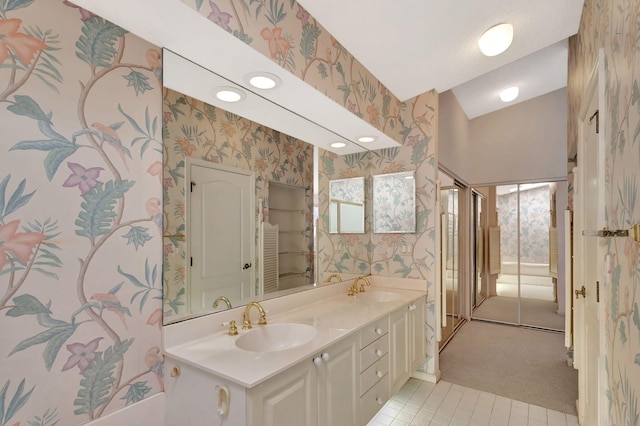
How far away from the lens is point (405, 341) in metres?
2.35

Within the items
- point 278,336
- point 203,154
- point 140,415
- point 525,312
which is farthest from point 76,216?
point 525,312

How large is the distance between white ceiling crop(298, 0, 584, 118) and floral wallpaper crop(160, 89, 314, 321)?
2.40 ft

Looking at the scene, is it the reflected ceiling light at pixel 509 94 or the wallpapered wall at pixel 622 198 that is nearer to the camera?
the wallpapered wall at pixel 622 198

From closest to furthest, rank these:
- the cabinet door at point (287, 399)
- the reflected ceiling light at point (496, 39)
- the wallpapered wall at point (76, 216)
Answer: the wallpapered wall at point (76, 216) → the cabinet door at point (287, 399) → the reflected ceiling light at point (496, 39)

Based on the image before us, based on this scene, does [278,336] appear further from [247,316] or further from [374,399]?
[374,399]

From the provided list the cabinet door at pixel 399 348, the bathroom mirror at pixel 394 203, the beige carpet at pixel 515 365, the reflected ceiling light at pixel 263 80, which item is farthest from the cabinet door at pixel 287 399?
the beige carpet at pixel 515 365

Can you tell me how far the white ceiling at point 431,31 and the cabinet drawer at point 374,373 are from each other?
198cm

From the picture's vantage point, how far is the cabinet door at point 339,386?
1.45m

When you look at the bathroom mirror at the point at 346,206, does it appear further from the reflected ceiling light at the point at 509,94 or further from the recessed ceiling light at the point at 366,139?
the reflected ceiling light at the point at 509,94

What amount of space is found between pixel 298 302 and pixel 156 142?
52.3 inches

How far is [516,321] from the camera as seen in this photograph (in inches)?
169

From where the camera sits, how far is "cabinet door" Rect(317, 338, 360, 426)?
145cm

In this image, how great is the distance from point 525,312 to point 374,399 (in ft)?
11.5

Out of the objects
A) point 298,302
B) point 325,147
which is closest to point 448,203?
point 325,147
